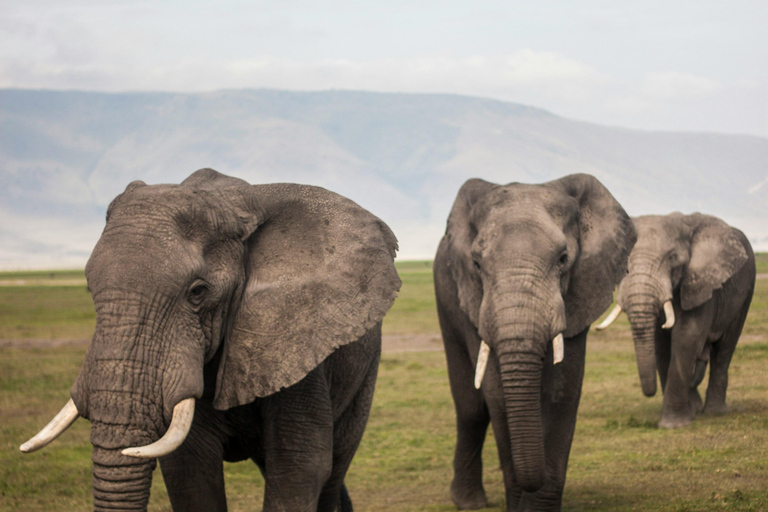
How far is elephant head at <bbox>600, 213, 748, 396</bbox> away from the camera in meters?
11.9

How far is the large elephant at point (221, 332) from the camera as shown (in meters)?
4.16

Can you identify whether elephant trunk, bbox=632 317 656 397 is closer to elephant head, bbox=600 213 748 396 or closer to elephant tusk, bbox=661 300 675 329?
elephant head, bbox=600 213 748 396

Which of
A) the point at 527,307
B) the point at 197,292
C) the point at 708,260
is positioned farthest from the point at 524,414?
the point at 708,260

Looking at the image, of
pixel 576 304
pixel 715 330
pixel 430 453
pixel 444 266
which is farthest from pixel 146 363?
pixel 715 330

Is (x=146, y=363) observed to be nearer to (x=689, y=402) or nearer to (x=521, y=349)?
(x=521, y=349)

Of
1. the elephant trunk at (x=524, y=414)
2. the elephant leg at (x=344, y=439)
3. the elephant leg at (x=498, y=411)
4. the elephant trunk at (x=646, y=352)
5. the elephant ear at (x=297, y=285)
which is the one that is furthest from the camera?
the elephant trunk at (x=646, y=352)

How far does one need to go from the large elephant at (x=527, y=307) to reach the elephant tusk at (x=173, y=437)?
A: 9.86 feet

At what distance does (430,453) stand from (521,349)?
5.13m

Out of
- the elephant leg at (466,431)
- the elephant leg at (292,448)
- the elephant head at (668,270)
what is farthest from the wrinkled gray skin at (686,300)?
the elephant leg at (292,448)

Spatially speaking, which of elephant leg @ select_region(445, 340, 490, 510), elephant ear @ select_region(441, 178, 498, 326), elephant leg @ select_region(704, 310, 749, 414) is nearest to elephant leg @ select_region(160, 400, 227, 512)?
elephant ear @ select_region(441, 178, 498, 326)

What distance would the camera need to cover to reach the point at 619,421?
12664 millimetres

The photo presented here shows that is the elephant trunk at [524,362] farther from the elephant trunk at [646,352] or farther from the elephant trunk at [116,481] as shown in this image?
the elephant trunk at [646,352]

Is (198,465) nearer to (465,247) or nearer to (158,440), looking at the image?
(158,440)

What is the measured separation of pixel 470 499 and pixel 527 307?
271cm
